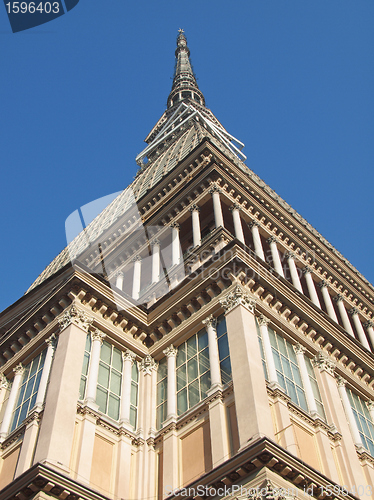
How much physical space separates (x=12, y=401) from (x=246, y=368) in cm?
975

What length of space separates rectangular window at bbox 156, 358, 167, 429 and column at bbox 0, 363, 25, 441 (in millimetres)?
5672

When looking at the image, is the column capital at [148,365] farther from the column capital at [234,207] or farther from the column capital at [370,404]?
the column capital at [234,207]

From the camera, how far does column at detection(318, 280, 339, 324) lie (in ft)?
114

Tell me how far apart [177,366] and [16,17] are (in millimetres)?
15375

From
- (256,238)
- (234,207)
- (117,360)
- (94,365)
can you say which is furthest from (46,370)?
(234,207)

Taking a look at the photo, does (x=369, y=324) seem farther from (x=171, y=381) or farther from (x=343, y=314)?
(x=171, y=381)

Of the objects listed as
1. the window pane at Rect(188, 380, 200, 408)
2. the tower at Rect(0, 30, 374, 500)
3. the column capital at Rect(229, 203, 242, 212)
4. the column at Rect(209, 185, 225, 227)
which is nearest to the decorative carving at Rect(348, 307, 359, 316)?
the tower at Rect(0, 30, 374, 500)

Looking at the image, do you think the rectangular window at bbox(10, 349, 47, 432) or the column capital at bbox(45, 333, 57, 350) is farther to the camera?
the column capital at bbox(45, 333, 57, 350)

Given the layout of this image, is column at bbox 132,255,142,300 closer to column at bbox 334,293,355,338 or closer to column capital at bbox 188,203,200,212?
column capital at bbox 188,203,200,212

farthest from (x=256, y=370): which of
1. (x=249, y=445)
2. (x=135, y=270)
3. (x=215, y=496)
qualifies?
(x=135, y=270)

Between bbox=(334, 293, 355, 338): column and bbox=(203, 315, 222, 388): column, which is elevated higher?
bbox=(334, 293, 355, 338): column

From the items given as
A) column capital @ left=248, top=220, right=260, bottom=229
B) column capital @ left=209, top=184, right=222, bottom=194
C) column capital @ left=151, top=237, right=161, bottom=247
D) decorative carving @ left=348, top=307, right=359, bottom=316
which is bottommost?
decorative carving @ left=348, top=307, right=359, bottom=316

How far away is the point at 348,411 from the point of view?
80.6ft

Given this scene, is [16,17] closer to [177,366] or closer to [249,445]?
[177,366]
